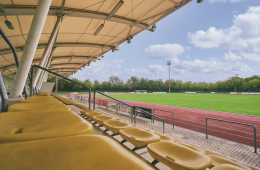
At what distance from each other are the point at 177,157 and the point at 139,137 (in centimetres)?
59

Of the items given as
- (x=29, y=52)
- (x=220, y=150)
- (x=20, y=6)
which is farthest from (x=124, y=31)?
(x=220, y=150)

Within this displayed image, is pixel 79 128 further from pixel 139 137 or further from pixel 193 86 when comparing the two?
pixel 193 86

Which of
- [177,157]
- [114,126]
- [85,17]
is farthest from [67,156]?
[85,17]

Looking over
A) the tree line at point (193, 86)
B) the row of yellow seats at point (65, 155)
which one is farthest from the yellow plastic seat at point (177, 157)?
the tree line at point (193, 86)

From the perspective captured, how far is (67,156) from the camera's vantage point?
1.88 ft

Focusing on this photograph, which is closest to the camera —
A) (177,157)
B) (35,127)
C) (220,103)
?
(35,127)

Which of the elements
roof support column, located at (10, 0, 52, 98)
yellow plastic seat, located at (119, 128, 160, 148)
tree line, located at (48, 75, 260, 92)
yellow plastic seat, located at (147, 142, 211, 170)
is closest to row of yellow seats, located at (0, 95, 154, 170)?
yellow plastic seat, located at (147, 142, 211, 170)

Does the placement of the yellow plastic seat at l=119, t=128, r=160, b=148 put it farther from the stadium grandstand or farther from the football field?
the football field

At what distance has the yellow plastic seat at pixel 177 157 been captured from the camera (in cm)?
119

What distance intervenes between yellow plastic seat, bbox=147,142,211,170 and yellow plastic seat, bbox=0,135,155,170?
783mm

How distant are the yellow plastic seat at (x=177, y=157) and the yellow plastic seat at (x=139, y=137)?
169 mm

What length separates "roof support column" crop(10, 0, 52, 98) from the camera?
3.72 meters

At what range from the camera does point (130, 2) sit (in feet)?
28.7

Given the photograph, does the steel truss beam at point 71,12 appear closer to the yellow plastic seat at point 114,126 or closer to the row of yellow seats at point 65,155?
the yellow plastic seat at point 114,126
